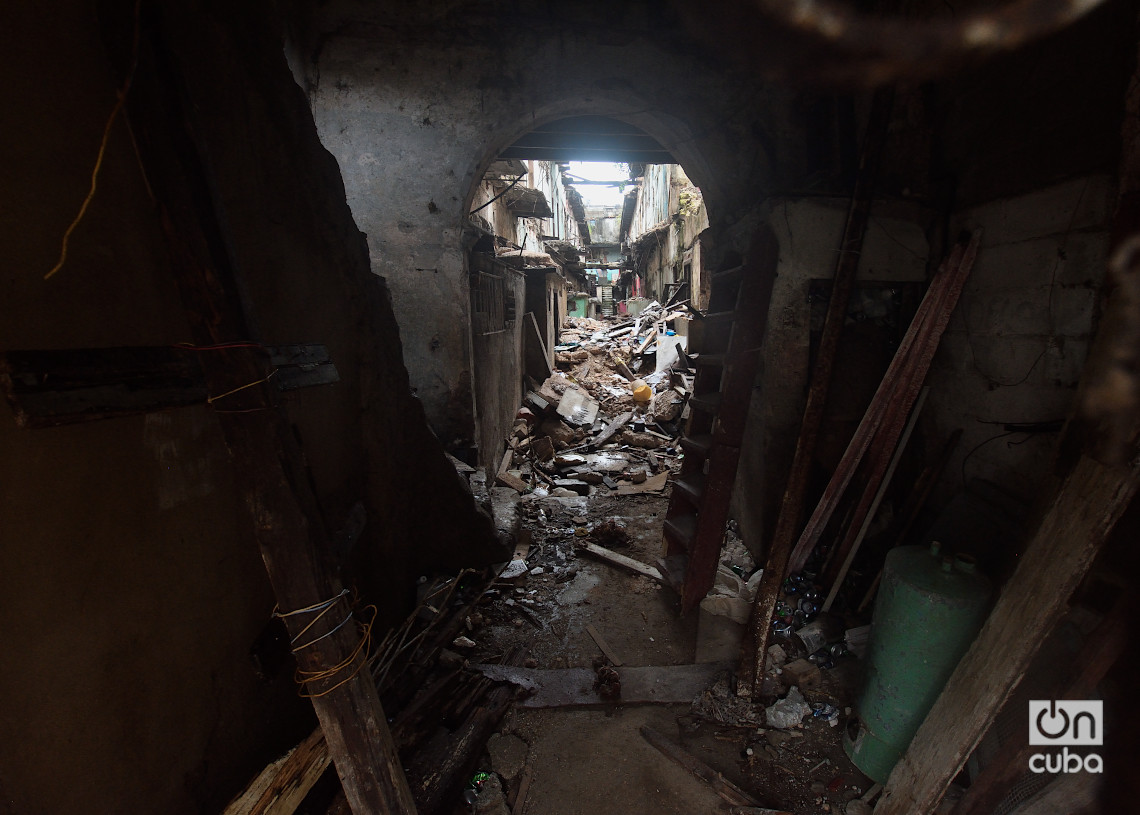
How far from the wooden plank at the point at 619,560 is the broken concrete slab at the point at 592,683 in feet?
Result: 3.53

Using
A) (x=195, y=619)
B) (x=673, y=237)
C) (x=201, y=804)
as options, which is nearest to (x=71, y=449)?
(x=195, y=619)

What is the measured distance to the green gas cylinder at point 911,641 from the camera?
204 centimetres

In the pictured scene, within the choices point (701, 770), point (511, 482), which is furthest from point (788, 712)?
point (511, 482)

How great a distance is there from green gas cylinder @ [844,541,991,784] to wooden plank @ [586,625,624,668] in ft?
4.69

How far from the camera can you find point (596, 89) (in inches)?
163

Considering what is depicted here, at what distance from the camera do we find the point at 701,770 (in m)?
2.36

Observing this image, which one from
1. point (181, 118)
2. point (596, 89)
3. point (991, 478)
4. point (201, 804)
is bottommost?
point (201, 804)

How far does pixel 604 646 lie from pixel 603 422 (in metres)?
5.24

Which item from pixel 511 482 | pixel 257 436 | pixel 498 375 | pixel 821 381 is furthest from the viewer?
pixel 498 375

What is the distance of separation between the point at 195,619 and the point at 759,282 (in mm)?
3492

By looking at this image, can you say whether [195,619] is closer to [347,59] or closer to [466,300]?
[466,300]

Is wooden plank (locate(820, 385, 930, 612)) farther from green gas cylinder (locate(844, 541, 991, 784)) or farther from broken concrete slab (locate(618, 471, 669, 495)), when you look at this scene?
broken concrete slab (locate(618, 471, 669, 495))

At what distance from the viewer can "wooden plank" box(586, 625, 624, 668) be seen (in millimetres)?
3188

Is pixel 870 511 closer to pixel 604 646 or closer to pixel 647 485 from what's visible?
pixel 604 646
